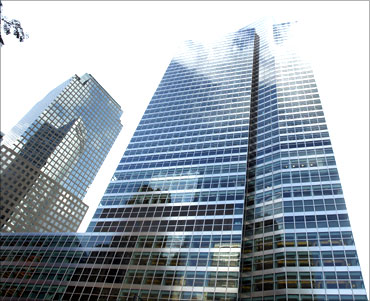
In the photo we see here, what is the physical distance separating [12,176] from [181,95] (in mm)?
69189

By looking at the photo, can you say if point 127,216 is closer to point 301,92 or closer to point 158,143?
point 158,143

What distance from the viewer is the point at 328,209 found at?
5772 cm

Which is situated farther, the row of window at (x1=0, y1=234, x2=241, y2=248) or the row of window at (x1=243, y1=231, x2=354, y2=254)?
the row of window at (x1=0, y1=234, x2=241, y2=248)

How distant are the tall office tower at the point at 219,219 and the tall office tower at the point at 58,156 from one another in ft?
148

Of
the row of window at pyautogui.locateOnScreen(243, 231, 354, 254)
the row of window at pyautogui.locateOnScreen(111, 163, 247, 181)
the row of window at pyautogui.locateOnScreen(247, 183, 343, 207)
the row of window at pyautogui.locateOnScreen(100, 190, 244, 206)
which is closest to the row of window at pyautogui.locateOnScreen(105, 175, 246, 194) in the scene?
the row of window at pyautogui.locateOnScreen(100, 190, 244, 206)

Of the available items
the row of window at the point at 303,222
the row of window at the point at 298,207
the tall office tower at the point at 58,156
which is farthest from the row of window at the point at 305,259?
the tall office tower at the point at 58,156

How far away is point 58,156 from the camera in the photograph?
141250 millimetres

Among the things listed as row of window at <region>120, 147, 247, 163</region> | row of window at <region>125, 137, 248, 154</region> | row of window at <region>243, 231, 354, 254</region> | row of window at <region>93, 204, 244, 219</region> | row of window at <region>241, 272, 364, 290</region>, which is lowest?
row of window at <region>241, 272, 364, 290</region>

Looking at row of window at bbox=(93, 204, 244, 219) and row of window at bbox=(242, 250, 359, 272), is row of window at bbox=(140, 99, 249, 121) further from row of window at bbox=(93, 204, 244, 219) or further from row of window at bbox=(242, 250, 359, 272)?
row of window at bbox=(242, 250, 359, 272)

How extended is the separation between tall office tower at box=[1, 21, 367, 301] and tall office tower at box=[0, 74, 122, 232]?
45177 mm

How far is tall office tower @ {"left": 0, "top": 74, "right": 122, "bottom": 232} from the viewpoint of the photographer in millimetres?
115875

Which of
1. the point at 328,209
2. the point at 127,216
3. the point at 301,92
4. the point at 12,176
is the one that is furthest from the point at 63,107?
the point at 328,209

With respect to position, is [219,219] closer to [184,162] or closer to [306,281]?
[306,281]

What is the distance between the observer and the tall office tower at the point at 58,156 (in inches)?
4562
